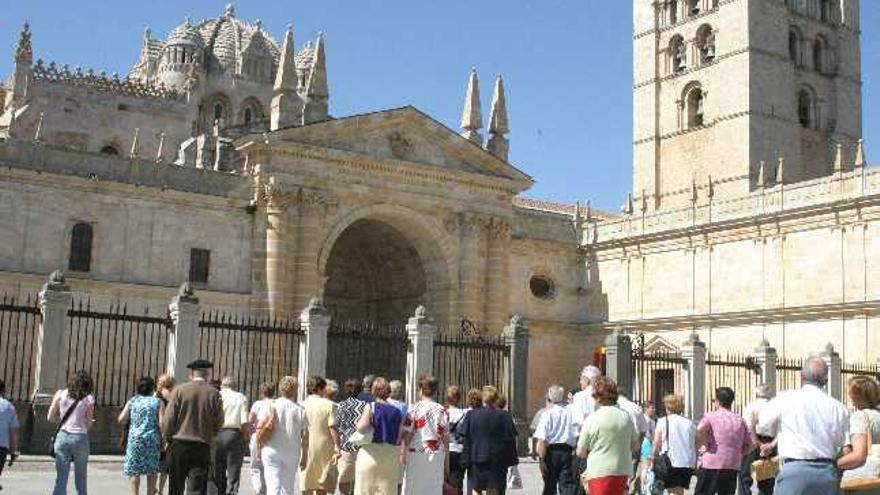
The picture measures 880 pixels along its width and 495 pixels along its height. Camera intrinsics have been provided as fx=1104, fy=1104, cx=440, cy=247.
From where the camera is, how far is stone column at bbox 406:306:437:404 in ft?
78.6

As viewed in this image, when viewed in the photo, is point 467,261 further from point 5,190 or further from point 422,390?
point 422,390

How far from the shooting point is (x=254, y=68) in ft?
188

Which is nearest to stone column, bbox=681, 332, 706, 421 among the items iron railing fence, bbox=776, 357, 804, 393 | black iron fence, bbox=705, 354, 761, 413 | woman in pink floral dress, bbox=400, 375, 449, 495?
black iron fence, bbox=705, 354, 761, 413

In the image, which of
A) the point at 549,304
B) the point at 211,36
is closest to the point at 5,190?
the point at 549,304

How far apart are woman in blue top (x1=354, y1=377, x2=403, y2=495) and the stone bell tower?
1719 inches

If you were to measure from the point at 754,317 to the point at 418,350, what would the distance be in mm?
15962

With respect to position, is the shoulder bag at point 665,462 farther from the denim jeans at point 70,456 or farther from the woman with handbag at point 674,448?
the denim jeans at point 70,456

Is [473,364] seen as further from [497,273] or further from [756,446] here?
[756,446]

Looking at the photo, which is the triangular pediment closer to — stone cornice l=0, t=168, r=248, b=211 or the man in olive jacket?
stone cornice l=0, t=168, r=248, b=211

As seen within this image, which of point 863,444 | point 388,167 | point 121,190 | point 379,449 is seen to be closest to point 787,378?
point 388,167

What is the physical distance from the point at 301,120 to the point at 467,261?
709 cm

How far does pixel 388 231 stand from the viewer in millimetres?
37688

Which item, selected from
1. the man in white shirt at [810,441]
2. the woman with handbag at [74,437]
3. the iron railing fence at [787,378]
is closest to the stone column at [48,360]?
the woman with handbag at [74,437]

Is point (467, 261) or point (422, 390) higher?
point (467, 261)
